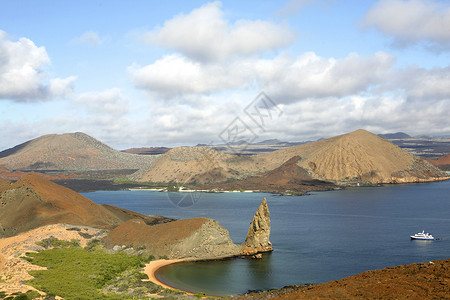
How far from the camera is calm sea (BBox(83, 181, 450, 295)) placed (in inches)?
2056

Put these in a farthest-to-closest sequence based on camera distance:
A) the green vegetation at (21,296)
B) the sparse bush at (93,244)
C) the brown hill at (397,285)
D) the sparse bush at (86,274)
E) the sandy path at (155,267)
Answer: the sparse bush at (93,244), the sandy path at (155,267), the sparse bush at (86,274), the green vegetation at (21,296), the brown hill at (397,285)

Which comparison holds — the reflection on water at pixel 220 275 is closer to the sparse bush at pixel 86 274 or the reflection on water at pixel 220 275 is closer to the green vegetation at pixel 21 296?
the sparse bush at pixel 86 274

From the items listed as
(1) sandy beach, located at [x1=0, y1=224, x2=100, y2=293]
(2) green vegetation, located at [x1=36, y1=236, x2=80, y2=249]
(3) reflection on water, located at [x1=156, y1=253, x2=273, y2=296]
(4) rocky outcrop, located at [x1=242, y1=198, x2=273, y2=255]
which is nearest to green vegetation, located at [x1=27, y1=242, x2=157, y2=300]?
(1) sandy beach, located at [x1=0, y1=224, x2=100, y2=293]

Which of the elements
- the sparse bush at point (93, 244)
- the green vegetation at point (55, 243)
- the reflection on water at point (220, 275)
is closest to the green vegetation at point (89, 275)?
the sparse bush at point (93, 244)

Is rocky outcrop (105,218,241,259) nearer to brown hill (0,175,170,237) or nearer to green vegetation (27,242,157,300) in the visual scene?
green vegetation (27,242,157,300)

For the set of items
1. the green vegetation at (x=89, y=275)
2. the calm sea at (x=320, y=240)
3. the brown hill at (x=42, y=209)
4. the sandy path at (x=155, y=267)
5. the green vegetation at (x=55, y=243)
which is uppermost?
the brown hill at (x=42, y=209)

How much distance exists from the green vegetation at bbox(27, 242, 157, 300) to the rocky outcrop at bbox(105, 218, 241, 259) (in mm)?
4388

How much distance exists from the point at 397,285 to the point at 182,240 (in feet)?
135

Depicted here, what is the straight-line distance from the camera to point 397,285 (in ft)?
90.8

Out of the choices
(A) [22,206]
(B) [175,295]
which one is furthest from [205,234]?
(A) [22,206]

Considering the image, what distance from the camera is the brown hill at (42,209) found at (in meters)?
73.8

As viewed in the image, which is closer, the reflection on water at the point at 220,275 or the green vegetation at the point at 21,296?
the green vegetation at the point at 21,296

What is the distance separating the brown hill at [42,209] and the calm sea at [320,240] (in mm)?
28367

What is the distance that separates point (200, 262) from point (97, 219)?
112ft
